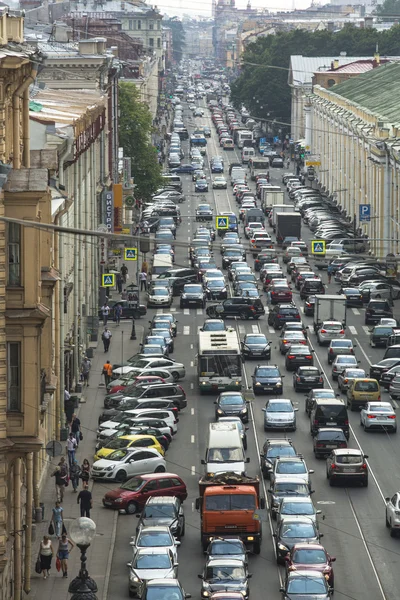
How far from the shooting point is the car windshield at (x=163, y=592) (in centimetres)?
3719

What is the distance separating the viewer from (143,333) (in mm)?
83500

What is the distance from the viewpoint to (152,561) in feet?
134

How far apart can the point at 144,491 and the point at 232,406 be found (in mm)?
13044

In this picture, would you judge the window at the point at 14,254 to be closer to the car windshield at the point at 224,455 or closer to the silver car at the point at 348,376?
the car windshield at the point at 224,455

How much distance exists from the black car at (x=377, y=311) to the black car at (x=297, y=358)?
12378 mm

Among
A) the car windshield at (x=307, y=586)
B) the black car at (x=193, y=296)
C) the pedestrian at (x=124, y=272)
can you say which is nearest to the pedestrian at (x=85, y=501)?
the car windshield at (x=307, y=586)

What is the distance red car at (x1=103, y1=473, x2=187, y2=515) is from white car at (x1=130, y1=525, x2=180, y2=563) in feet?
21.0

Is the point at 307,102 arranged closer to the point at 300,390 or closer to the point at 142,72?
the point at 142,72

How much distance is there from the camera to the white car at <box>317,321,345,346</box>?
79750 mm

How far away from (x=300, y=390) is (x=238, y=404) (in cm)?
712

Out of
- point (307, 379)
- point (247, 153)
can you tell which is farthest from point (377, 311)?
point (247, 153)

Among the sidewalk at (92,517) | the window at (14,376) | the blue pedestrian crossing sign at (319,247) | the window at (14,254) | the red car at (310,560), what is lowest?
the sidewalk at (92,517)

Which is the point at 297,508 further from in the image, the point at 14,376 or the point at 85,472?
the point at 14,376

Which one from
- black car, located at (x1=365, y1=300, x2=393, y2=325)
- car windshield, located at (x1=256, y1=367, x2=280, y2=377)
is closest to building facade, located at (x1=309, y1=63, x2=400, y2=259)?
black car, located at (x1=365, y1=300, x2=393, y2=325)
